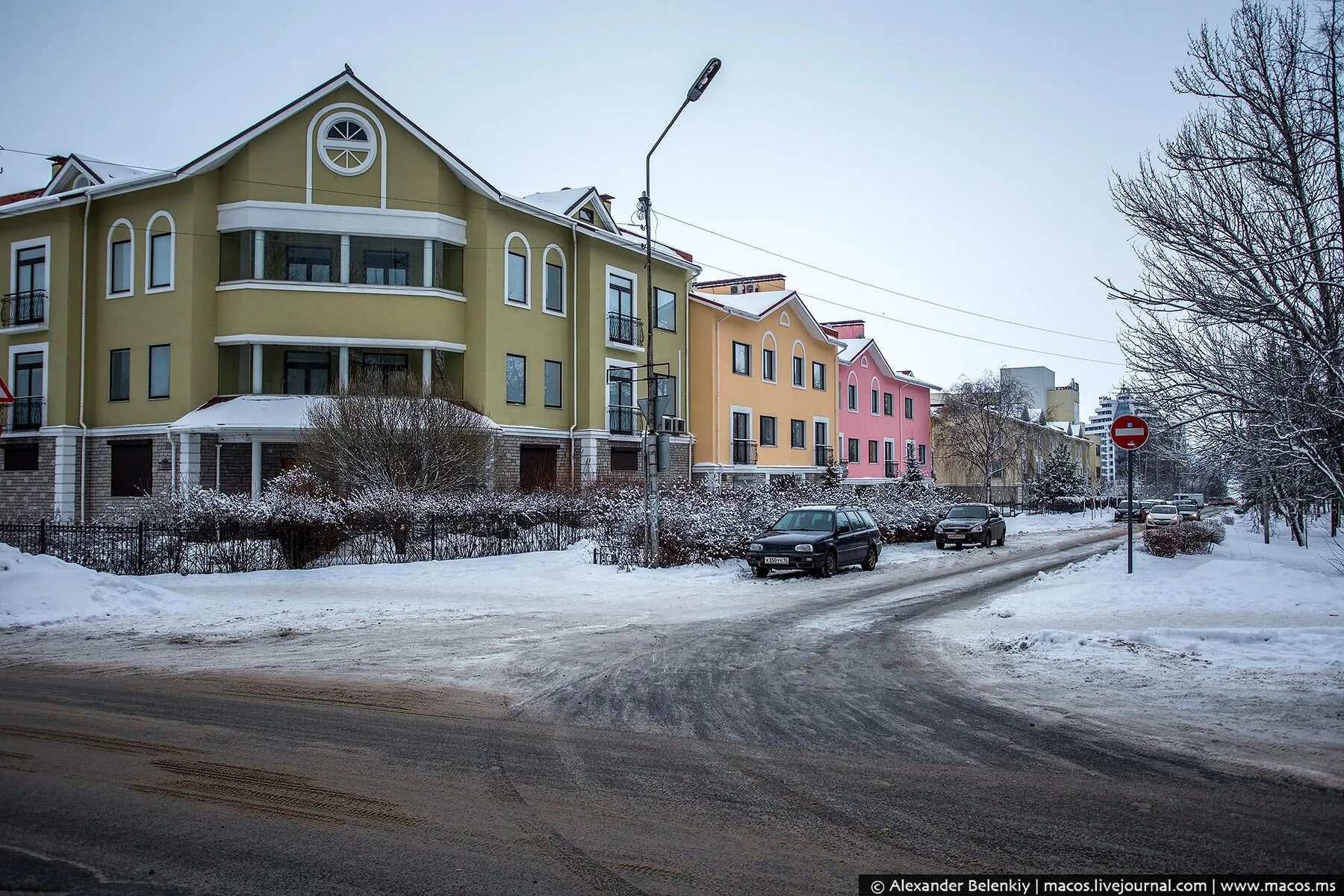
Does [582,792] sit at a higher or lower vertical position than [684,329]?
lower

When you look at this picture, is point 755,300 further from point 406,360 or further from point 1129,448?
point 1129,448

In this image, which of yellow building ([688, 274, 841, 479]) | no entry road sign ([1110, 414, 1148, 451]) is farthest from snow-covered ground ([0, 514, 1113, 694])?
yellow building ([688, 274, 841, 479])

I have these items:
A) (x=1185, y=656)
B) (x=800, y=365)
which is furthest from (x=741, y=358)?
(x=1185, y=656)

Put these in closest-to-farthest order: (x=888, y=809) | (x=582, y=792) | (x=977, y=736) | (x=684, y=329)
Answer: (x=888, y=809) → (x=582, y=792) → (x=977, y=736) → (x=684, y=329)

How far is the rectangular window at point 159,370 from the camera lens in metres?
29.4

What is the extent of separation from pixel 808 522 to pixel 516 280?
16.3 meters

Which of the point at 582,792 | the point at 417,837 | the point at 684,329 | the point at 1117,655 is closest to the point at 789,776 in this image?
the point at 582,792

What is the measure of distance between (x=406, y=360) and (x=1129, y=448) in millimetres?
22808

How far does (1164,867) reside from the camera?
4113mm

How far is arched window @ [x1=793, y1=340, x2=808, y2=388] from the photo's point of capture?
47281mm

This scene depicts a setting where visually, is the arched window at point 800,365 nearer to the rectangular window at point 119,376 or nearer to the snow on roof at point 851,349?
the snow on roof at point 851,349

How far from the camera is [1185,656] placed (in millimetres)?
9289

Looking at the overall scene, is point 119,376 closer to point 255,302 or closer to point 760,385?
point 255,302

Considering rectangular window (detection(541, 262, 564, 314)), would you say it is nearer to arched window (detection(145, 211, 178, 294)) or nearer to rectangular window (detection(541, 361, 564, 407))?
rectangular window (detection(541, 361, 564, 407))
